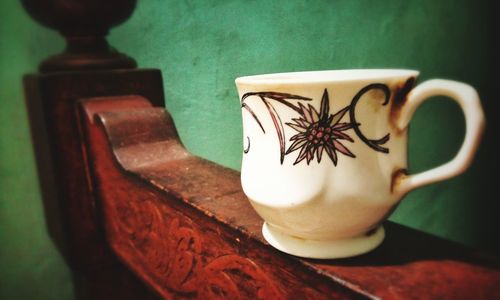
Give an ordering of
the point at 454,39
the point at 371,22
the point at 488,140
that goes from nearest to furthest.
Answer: the point at 371,22, the point at 454,39, the point at 488,140

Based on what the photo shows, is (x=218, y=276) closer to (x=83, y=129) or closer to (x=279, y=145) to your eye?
(x=279, y=145)

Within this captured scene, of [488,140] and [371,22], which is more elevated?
[371,22]

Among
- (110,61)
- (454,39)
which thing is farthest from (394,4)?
(110,61)

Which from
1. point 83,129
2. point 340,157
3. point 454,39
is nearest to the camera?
point 340,157

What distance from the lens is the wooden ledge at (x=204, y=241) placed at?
0.32 meters

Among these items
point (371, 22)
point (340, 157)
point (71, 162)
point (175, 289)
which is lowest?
point (175, 289)

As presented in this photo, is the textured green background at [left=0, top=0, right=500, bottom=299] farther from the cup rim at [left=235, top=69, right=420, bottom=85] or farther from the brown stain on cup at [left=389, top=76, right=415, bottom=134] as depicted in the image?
the brown stain on cup at [left=389, top=76, right=415, bottom=134]

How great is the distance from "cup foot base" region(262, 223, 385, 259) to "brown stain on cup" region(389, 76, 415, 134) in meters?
0.11

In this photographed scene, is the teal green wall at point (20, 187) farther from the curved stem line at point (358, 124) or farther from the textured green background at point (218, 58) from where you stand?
the curved stem line at point (358, 124)

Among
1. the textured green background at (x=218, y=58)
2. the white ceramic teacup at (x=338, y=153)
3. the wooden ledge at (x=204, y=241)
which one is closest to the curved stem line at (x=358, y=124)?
the white ceramic teacup at (x=338, y=153)

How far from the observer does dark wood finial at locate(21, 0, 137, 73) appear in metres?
0.72

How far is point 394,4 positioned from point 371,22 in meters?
0.17

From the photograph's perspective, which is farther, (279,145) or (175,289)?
(175,289)

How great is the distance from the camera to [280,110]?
34cm
